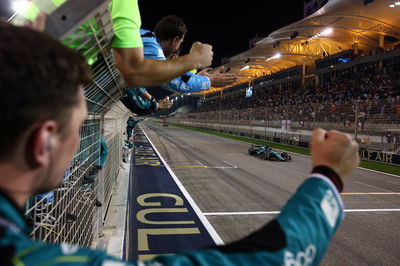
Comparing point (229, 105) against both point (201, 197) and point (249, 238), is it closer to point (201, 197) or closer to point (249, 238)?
point (201, 197)

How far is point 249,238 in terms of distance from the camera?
0.77 metres

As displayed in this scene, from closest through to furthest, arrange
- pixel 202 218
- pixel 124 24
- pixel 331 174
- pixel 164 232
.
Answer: pixel 331 174 → pixel 124 24 → pixel 164 232 → pixel 202 218

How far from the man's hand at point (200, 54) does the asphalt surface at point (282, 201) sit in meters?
3.61

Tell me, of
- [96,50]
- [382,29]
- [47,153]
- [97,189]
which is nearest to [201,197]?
[97,189]


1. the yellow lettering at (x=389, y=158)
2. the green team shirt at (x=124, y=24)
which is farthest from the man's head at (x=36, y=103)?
the yellow lettering at (x=389, y=158)

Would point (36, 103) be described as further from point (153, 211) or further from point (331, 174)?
point (153, 211)

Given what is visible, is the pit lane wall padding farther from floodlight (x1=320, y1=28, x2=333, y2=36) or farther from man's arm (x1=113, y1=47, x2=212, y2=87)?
floodlight (x1=320, y1=28, x2=333, y2=36)

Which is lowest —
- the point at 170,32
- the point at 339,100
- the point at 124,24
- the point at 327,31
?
the point at 124,24

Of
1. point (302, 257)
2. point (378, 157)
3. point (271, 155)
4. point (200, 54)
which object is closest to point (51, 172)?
point (302, 257)

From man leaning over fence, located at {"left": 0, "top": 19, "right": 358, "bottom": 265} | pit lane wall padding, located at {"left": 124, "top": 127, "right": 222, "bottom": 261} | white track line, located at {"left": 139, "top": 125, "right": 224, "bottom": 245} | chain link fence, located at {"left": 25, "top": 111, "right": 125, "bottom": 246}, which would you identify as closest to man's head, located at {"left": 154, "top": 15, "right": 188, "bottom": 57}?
chain link fence, located at {"left": 25, "top": 111, "right": 125, "bottom": 246}

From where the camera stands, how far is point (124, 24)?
1.15 meters

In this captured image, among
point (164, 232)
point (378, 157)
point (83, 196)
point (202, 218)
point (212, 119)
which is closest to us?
point (83, 196)

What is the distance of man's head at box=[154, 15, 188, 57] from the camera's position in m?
1.96

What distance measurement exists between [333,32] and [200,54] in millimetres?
31985
